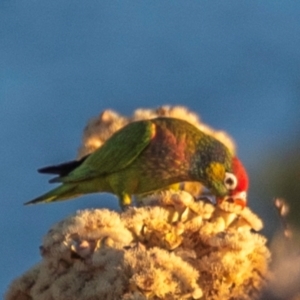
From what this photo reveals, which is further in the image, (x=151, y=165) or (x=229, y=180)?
(x=151, y=165)

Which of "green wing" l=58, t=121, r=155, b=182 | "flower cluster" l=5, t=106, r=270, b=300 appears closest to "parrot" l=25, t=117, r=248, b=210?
"green wing" l=58, t=121, r=155, b=182

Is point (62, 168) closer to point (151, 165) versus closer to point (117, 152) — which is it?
point (117, 152)

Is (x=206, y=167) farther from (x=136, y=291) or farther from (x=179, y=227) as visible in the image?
(x=136, y=291)

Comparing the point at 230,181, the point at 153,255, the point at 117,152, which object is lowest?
the point at 153,255

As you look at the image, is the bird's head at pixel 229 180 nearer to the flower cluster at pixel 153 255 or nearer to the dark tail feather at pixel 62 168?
the dark tail feather at pixel 62 168

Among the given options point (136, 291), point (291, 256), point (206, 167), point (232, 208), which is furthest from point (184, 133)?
point (291, 256)

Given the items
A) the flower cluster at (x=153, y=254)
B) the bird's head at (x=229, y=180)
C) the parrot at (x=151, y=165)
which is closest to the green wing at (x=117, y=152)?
the parrot at (x=151, y=165)

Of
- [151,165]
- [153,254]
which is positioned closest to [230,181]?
[151,165]
